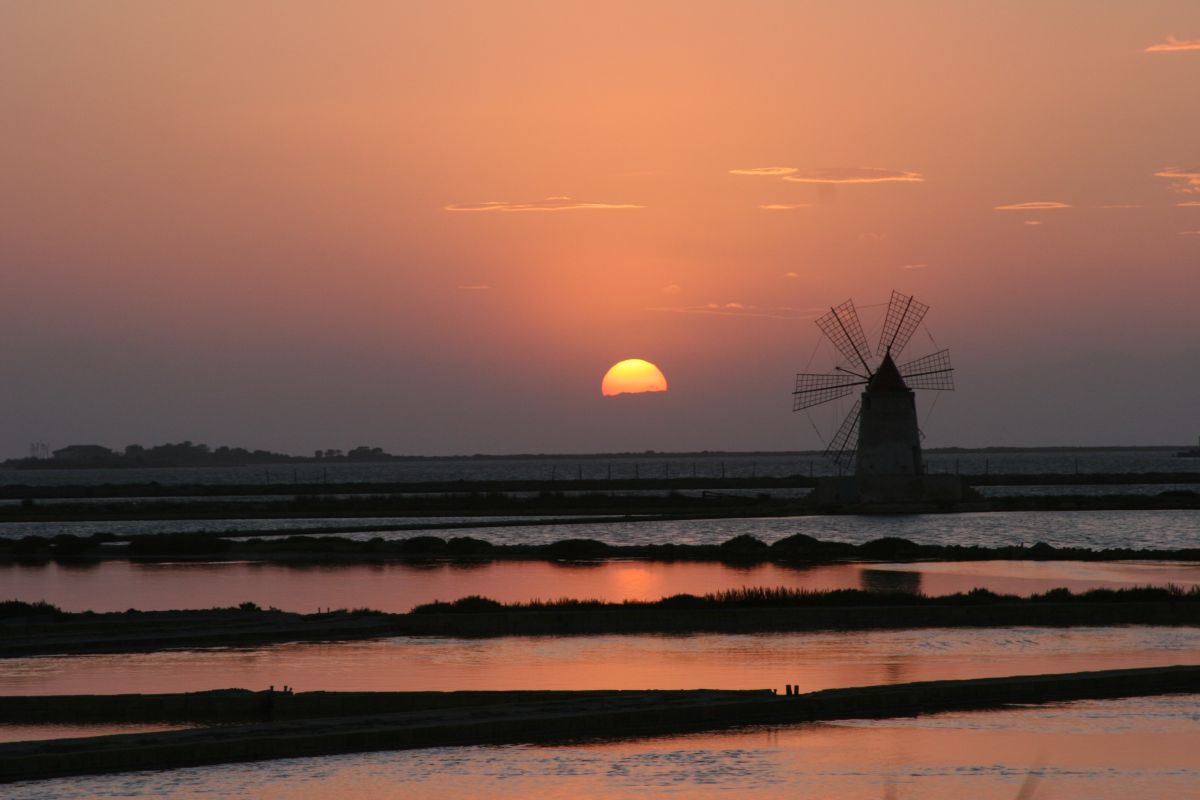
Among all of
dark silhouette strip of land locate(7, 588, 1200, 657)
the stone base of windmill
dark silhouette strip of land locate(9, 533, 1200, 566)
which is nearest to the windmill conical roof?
the stone base of windmill

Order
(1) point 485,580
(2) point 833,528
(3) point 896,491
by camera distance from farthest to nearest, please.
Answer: (3) point 896,491 < (2) point 833,528 < (1) point 485,580

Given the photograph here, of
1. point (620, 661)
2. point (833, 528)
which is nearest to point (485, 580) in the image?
point (620, 661)

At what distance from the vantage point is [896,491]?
59.0 metres

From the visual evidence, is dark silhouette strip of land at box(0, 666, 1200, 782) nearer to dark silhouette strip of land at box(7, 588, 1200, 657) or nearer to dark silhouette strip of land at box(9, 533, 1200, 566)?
dark silhouette strip of land at box(7, 588, 1200, 657)

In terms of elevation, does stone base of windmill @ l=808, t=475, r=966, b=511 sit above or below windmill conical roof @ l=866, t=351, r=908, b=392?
below

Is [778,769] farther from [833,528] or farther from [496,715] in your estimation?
[833,528]

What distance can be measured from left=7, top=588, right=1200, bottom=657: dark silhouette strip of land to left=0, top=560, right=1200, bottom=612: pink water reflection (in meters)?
2.66

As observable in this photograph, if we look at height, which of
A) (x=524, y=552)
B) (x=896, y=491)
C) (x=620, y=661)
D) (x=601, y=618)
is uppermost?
(x=896, y=491)

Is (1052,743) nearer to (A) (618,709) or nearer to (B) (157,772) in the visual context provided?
(A) (618,709)

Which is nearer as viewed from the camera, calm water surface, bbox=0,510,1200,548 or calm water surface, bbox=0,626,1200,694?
calm water surface, bbox=0,626,1200,694

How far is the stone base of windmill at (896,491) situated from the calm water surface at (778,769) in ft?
147

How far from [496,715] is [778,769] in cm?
283

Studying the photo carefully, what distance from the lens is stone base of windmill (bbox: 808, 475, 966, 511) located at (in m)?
58.9

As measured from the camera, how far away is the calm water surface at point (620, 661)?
56.1 feet
